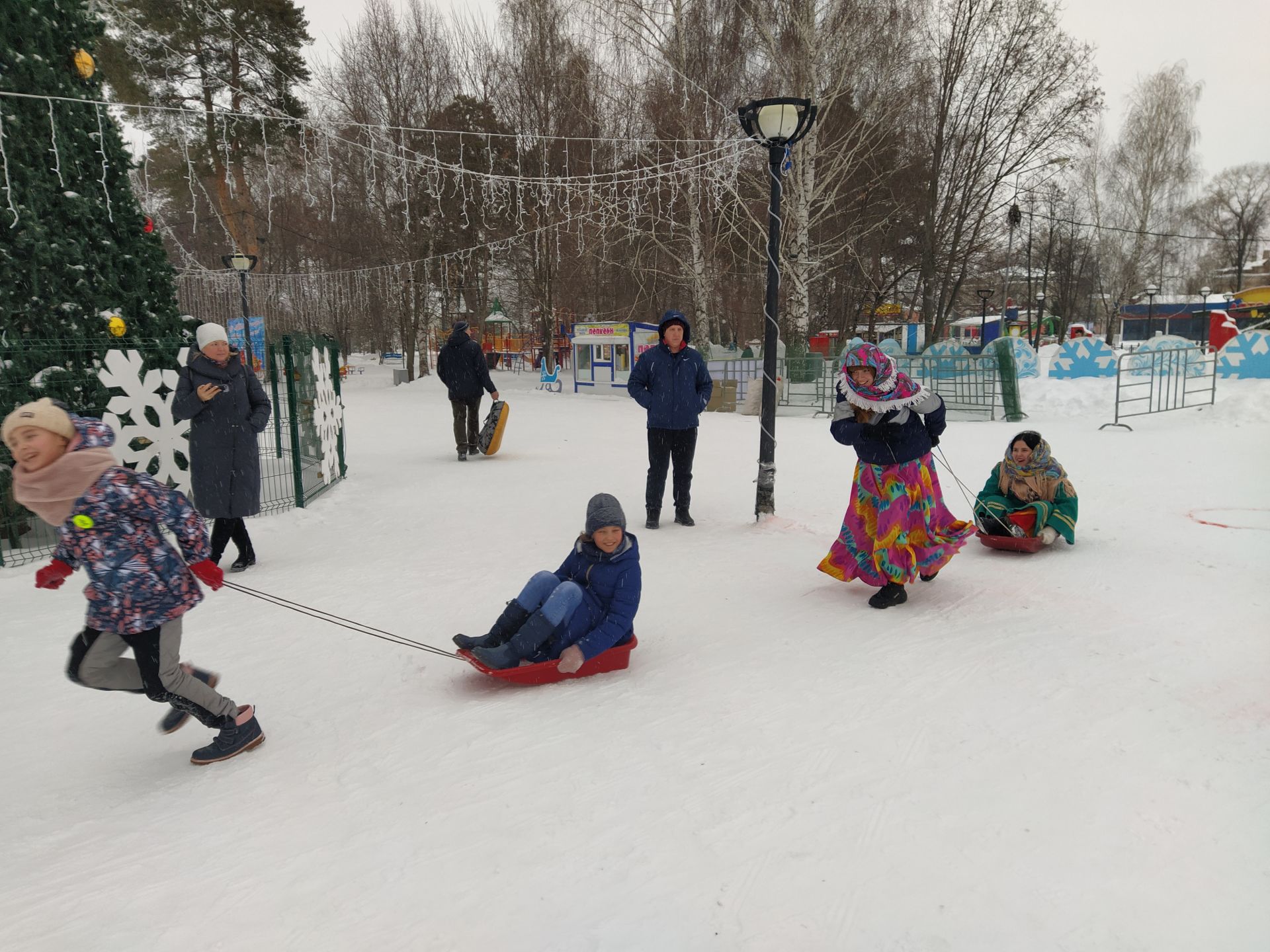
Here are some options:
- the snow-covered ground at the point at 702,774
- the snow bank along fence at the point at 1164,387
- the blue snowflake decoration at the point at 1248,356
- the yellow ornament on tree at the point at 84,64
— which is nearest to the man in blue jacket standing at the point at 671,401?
the snow-covered ground at the point at 702,774

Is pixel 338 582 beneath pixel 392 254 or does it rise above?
beneath

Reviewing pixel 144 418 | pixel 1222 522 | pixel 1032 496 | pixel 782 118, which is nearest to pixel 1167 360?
pixel 1222 522

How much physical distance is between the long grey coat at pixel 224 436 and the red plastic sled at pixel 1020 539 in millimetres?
5231

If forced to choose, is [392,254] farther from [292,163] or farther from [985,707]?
[985,707]

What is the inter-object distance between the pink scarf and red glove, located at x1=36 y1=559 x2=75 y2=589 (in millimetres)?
171

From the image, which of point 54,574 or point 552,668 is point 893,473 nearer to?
point 552,668

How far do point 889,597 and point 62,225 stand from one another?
7.28 meters

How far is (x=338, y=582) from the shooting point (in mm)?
5547

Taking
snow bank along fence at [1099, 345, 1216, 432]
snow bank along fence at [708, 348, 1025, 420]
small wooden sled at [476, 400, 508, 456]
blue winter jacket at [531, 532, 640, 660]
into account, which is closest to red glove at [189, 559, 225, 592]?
blue winter jacket at [531, 532, 640, 660]

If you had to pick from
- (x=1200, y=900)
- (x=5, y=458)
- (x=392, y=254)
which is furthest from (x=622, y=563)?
(x=392, y=254)

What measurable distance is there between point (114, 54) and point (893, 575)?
12.8 meters

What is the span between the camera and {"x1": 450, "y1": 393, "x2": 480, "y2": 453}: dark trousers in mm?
10758

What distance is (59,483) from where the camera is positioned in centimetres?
276

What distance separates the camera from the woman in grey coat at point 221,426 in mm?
5406
